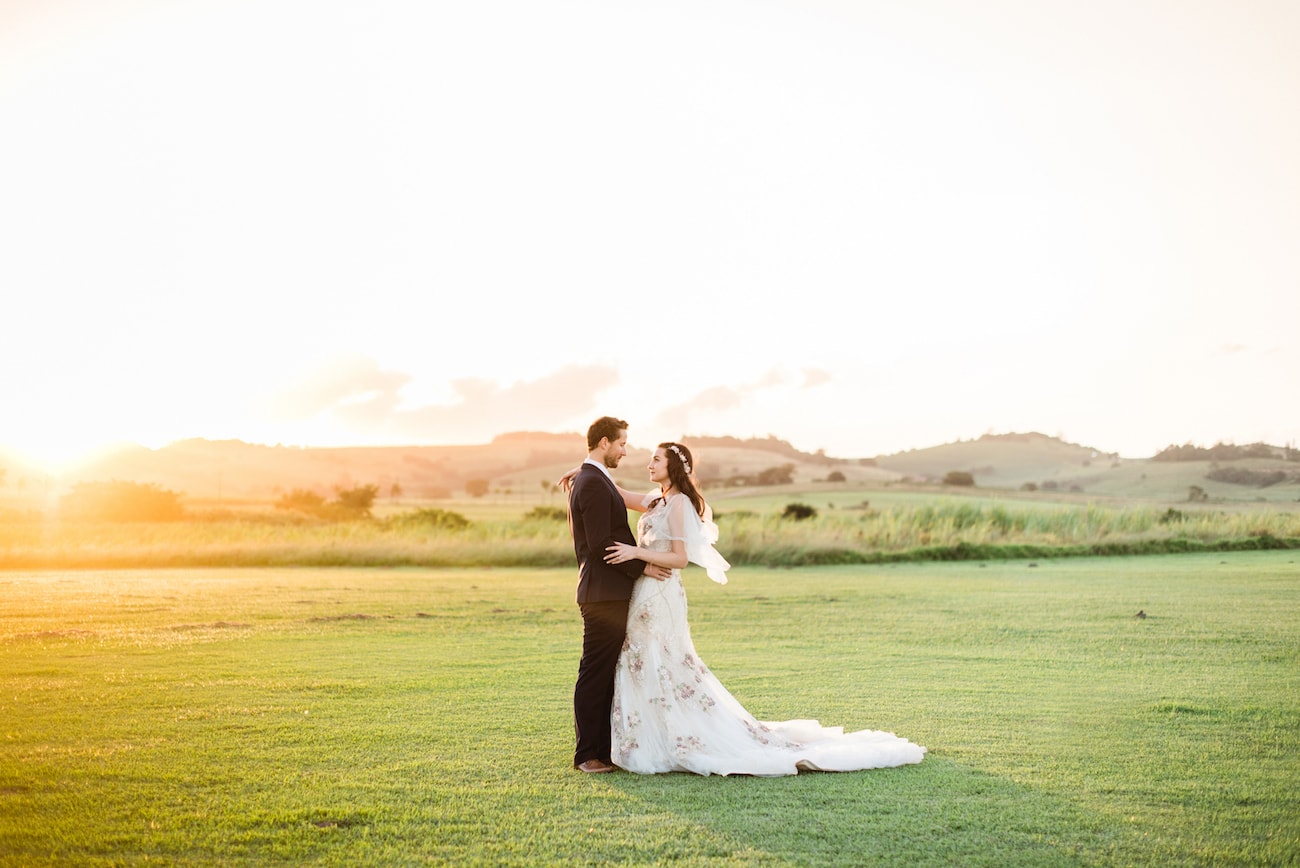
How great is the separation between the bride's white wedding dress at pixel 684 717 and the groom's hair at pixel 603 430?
26.4 inches

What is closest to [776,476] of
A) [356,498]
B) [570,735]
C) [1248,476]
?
[356,498]

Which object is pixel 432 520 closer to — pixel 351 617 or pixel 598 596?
pixel 351 617

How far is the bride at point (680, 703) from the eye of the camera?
7.45 metres

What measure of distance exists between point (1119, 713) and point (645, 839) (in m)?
5.57

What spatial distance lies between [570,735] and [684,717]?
4.60 ft

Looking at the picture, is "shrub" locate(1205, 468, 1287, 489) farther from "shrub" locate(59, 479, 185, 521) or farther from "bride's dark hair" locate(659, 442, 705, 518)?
"shrub" locate(59, 479, 185, 521)

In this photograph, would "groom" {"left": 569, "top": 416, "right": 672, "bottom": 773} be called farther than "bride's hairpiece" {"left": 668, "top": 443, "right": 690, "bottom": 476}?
No

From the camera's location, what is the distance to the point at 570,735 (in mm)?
8594

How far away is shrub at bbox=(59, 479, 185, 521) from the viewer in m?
45.6

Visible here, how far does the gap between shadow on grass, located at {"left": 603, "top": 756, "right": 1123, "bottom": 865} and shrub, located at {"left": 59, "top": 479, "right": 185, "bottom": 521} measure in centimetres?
4350

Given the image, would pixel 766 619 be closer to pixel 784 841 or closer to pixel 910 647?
pixel 910 647

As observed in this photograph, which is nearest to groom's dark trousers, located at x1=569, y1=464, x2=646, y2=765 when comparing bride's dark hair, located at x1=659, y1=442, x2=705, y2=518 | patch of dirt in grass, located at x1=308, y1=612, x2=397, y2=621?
bride's dark hair, located at x1=659, y1=442, x2=705, y2=518

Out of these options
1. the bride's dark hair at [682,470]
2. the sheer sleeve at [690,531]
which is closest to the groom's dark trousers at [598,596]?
the sheer sleeve at [690,531]

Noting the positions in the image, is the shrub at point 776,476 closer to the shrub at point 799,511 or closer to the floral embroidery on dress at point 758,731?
the shrub at point 799,511
